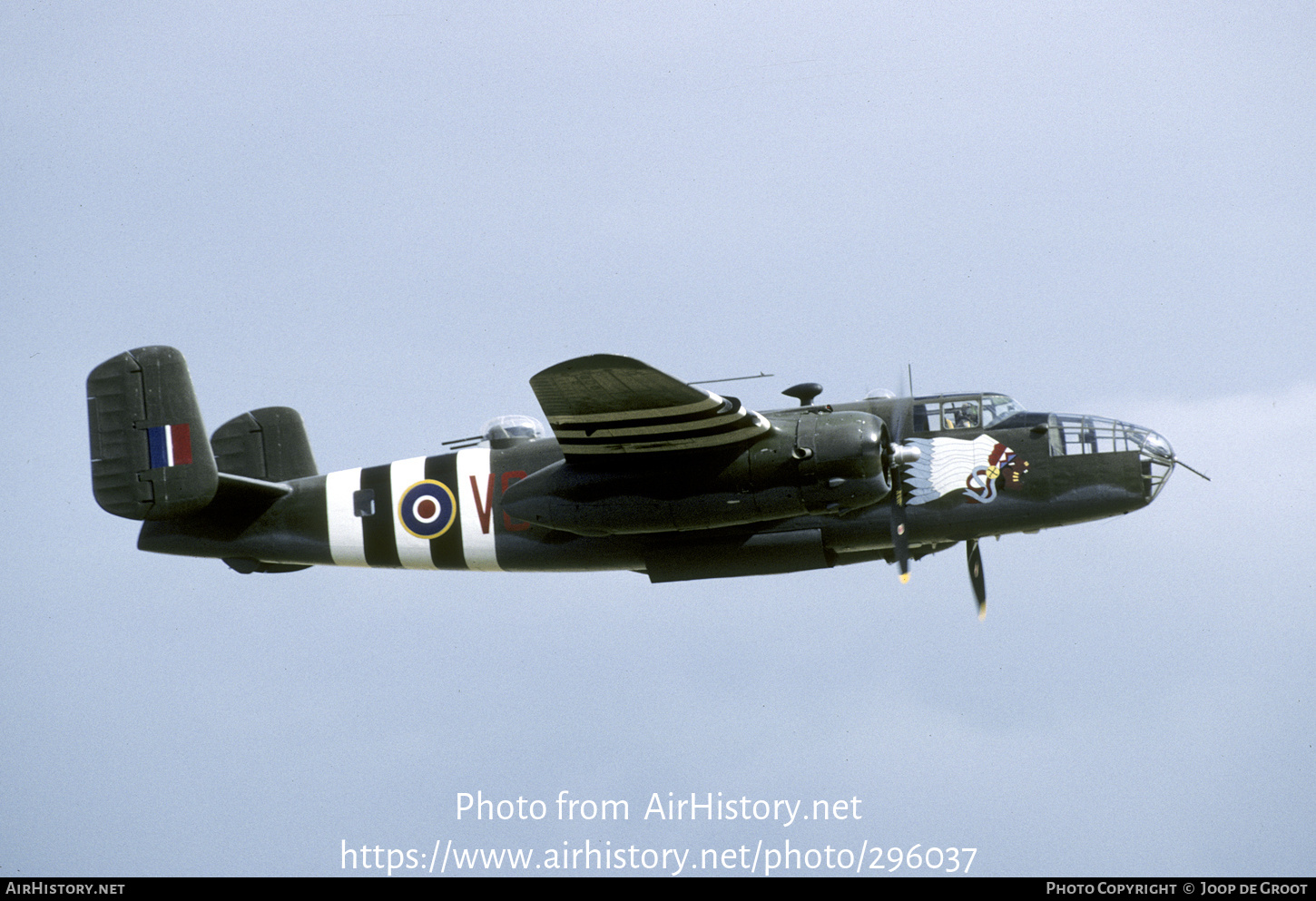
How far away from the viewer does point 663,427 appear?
19859mm

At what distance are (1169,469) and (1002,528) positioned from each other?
86.8 inches

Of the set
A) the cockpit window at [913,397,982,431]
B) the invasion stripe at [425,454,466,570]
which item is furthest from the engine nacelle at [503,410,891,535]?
the invasion stripe at [425,454,466,570]

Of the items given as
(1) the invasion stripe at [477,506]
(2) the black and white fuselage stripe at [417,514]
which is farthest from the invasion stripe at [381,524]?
(1) the invasion stripe at [477,506]

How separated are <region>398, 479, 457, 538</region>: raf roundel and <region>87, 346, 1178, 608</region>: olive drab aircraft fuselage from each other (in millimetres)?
25

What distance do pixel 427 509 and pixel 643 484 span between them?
12.4ft

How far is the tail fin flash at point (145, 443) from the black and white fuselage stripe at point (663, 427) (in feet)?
18.5

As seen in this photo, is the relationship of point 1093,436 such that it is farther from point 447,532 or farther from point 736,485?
point 447,532

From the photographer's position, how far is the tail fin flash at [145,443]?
22.3m

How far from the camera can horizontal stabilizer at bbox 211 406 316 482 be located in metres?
25.3

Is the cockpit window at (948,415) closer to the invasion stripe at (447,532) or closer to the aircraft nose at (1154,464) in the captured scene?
the aircraft nose at (1154,464)

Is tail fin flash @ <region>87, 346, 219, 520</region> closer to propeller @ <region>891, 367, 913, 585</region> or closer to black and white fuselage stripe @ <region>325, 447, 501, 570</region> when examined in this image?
black and white fuselage stripe @ <region>325, 447, 501, 570</region>

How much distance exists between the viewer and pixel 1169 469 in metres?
20.5
